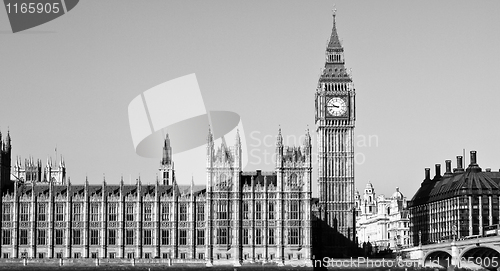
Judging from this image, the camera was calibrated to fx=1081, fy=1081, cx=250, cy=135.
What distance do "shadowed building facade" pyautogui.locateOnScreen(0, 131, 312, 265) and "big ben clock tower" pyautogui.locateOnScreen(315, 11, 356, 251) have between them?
10410 millimetres

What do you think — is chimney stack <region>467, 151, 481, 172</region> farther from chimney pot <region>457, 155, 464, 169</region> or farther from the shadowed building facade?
the shadowed building facade

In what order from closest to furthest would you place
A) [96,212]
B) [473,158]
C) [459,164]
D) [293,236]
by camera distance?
1. [293,236]
2. [96,212]
3. [473,158]
4. [459,164]

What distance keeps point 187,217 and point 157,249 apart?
5927 mm

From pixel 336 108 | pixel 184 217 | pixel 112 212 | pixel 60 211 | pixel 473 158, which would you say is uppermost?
pixel 336 108

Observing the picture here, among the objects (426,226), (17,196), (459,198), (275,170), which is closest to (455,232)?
(459,198)

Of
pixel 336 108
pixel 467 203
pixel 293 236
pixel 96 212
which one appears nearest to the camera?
pixel 293 236

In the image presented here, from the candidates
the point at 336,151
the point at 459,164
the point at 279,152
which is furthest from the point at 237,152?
the point at 459,164

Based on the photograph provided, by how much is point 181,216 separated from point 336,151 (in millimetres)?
25373

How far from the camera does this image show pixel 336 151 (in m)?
157

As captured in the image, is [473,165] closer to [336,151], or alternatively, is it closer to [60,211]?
[336,151]

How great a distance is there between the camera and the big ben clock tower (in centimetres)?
15450

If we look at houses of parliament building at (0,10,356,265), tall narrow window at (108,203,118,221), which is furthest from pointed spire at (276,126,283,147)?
tall narrow window at (108,203,118,221)

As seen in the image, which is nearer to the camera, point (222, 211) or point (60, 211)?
point (222, 211)

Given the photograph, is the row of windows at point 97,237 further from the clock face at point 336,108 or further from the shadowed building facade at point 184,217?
the clock face at point 336,108
